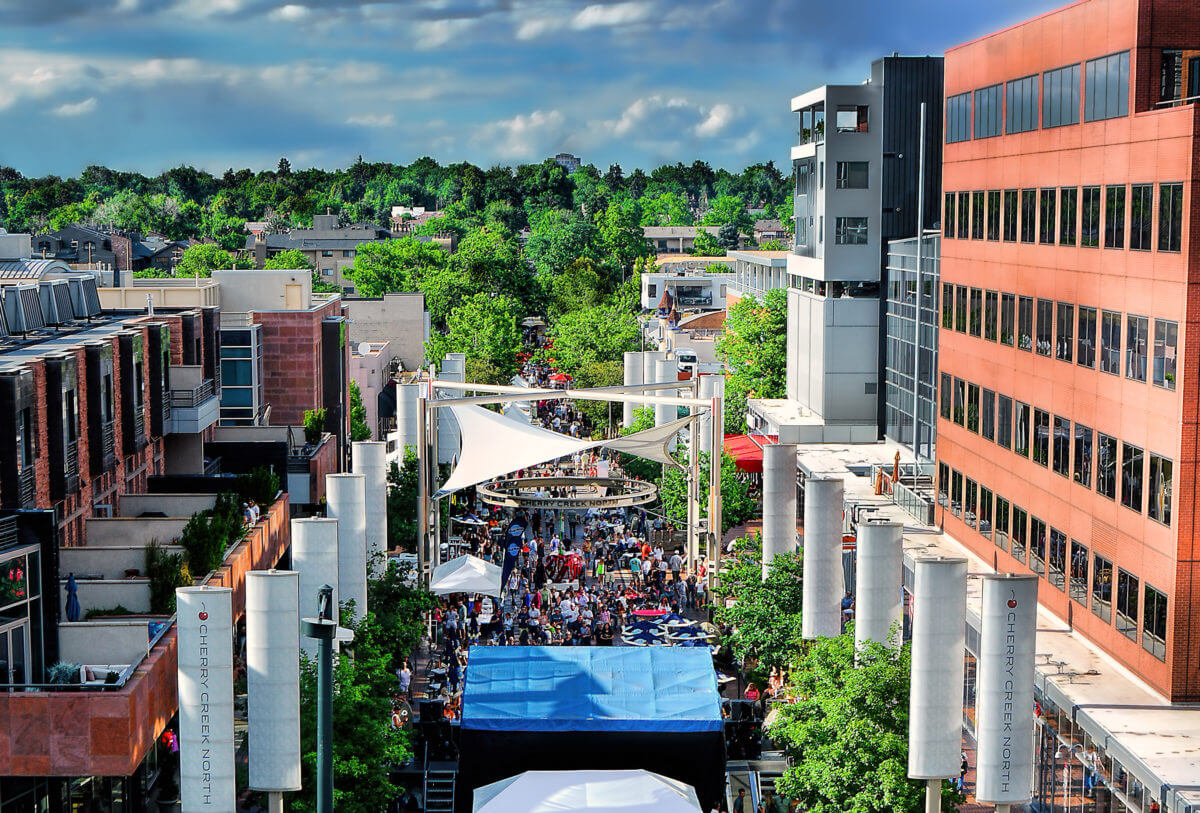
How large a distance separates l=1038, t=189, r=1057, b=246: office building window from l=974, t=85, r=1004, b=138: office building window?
407 cm

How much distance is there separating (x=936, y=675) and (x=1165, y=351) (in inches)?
332

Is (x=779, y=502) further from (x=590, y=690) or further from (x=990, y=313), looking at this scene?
(x=590, y=690)

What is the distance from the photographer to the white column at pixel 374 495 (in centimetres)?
3722

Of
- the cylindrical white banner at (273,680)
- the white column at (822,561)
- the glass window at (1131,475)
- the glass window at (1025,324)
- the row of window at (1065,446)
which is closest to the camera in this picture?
the cylindrical white banner at (273,680)

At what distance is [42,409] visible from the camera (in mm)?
32312

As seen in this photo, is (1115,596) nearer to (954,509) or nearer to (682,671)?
(682,671)

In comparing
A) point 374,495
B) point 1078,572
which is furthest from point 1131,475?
point 374,495

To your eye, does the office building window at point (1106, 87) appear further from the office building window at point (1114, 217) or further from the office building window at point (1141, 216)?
the office building window at point (1141, 216)

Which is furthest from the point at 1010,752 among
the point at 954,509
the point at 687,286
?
the point at 687,286

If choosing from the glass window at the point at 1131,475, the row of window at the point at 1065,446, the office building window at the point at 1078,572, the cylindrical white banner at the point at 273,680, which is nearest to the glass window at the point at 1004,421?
the row of window at the point at 1065,446

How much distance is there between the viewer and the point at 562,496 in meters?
52.3

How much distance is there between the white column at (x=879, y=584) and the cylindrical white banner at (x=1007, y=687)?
478 centimetres

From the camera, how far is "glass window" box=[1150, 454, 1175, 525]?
27.5m

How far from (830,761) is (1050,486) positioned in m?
11.9
